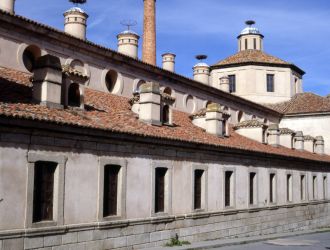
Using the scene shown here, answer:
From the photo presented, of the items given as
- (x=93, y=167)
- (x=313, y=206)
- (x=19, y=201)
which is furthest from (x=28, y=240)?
(x=313, y=206)

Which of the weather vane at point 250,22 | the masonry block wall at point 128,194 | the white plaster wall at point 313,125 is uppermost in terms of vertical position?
the weather vane at point 250,22

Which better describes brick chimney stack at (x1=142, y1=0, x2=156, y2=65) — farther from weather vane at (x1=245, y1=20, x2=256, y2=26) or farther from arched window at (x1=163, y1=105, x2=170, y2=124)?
weather vane at (x1=245, y1=20, x2=256, y2=26)

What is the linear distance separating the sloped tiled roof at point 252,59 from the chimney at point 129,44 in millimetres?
15480

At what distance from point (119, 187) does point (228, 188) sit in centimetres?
763

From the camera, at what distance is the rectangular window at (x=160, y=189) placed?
17647 mm

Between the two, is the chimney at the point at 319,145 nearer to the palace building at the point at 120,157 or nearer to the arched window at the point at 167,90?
the palace building at the point at 120,157

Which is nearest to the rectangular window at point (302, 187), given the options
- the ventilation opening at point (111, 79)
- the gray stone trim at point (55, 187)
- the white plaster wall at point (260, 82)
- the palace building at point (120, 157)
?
the palace building at point (120, 157)

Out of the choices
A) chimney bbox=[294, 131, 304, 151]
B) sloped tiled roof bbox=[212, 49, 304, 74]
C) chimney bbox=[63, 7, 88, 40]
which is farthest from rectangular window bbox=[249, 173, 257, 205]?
sloped tiled roof bbox=[212, 49, 304, 74]

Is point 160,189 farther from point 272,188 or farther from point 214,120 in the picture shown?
point 272,188

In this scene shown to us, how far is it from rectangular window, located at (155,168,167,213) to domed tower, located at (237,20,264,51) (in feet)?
91.6

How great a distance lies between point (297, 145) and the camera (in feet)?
108

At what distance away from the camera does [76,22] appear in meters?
22.6

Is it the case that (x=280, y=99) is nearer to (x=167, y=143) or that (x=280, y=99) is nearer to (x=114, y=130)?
(x=167, y=143)

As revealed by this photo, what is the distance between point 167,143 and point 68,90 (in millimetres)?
3850
